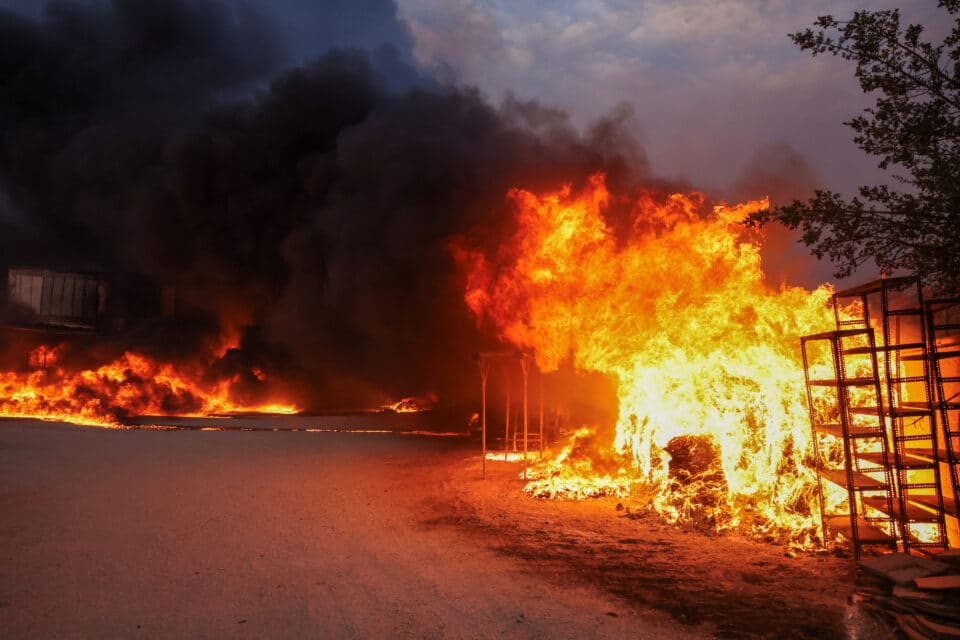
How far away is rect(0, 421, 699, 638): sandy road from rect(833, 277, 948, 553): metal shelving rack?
3.16 metres

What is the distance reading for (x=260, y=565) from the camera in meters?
7.90

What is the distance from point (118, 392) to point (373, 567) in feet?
100.0

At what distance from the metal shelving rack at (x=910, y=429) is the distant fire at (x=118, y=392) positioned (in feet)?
97.5

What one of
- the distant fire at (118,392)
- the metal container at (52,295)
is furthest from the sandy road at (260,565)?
the metal container at (52,295)

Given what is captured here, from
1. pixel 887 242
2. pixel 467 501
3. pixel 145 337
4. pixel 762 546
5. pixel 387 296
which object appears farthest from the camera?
pixel 145 337

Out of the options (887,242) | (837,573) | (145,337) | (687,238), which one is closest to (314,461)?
(687,238)

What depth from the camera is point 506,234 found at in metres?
21.9

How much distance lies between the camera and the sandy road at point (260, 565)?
6.06m

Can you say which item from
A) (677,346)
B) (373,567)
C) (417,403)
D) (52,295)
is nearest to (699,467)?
(677,346)

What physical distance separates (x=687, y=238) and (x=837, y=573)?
7325 mm

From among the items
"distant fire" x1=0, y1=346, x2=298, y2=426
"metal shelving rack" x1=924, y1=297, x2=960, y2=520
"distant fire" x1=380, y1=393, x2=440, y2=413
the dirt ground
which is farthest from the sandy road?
"distant fire" x1=0, y1=346, x2=298, y2=426

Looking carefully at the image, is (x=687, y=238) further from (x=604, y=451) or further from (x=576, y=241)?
(x=604, y=451)

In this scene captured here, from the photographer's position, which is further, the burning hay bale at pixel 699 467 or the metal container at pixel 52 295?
the metal container at pixel 52 295

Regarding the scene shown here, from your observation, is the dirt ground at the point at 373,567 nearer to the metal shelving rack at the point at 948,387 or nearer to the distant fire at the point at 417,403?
the metal shelving rack at the point at 948,387
